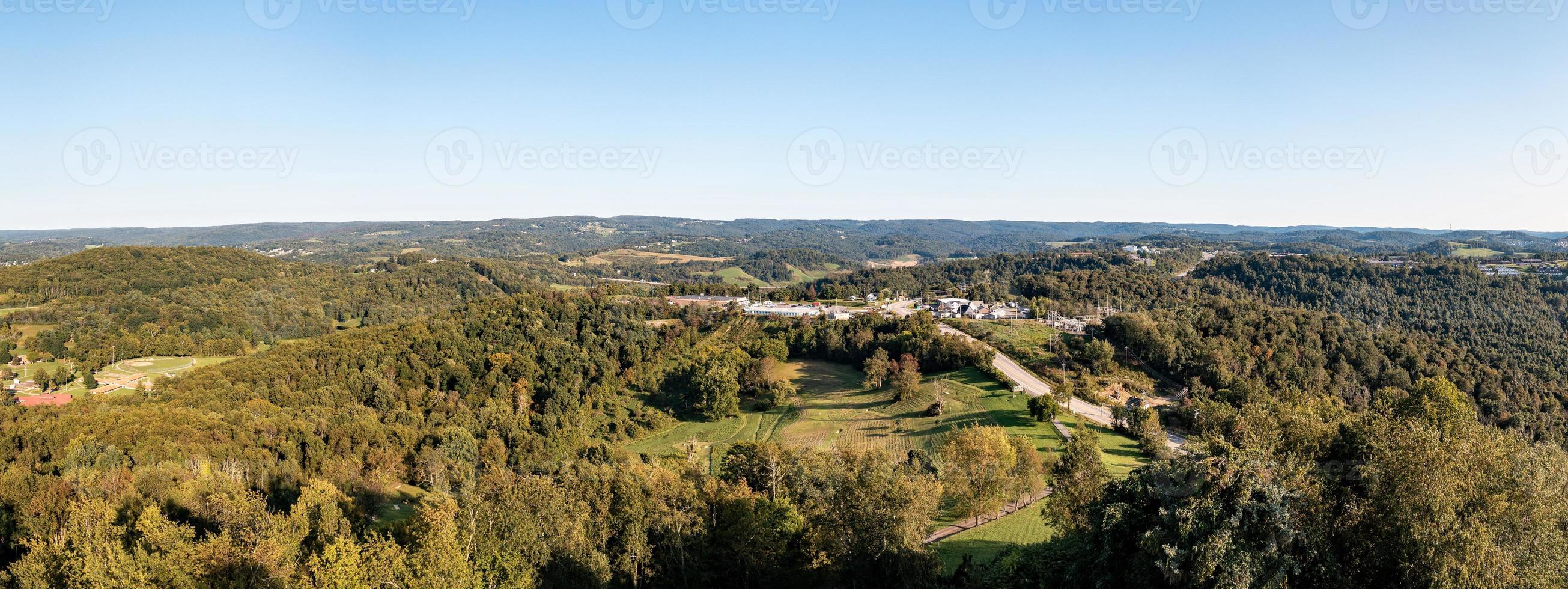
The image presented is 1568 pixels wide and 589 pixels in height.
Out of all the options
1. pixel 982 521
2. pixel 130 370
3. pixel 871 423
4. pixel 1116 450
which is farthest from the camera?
pixel 130 370

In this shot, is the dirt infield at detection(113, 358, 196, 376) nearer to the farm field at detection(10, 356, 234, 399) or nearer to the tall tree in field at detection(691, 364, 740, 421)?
the farm field at detection(10, 356, 234, 399)

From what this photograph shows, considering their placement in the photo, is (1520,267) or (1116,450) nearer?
(1116,450)

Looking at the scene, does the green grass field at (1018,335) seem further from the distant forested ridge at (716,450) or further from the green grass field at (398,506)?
the green grass field at (398,506)

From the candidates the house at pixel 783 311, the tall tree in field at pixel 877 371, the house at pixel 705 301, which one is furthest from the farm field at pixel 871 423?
the house at pixel 705 301

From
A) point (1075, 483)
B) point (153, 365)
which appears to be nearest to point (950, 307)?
point (1075, 483)

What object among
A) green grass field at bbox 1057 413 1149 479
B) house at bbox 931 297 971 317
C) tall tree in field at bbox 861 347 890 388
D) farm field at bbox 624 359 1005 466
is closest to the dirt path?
green grass field at bbox 1057 413 1149 479

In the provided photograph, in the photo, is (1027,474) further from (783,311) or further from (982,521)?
(783,311)

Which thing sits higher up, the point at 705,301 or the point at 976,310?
the point at 976,310
